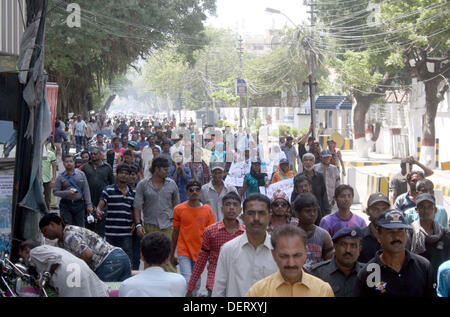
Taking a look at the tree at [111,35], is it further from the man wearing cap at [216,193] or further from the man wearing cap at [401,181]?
the man wearing cap at [401,181]

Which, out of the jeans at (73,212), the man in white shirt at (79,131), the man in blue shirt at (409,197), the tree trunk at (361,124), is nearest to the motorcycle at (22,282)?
the jeans at (73,212)

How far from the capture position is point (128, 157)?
11789 mm

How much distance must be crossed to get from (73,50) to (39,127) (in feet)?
67.7

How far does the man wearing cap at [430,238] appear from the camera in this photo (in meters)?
6.11

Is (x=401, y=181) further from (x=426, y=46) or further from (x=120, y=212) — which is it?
(x=426, y=46)

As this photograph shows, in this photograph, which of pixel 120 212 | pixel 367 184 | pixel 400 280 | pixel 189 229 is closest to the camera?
pixel 400 280

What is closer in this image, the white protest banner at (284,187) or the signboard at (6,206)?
the signboard at (6,206)

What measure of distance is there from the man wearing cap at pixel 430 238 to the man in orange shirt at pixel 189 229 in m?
2.22

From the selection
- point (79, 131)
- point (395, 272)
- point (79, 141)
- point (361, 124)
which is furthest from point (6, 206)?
point (361, 124)

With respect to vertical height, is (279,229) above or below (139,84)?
below

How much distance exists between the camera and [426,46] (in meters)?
25.6

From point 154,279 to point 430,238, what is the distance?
9.65 ft
